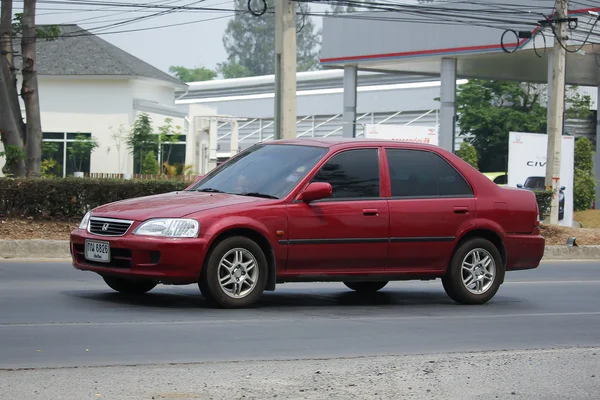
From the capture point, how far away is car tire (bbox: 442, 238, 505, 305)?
11.8 meters

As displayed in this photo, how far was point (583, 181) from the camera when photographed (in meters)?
37.2

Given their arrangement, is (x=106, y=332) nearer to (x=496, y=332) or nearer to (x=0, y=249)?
(x=496, y=332)

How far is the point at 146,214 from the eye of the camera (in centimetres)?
1021

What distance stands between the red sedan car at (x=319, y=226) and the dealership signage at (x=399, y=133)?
19.8 m

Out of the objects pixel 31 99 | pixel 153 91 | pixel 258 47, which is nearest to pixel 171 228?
pixel 31 99

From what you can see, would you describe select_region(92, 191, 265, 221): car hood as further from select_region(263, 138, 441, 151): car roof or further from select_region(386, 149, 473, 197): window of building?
select_region(386, 149, 473, 197): window of building

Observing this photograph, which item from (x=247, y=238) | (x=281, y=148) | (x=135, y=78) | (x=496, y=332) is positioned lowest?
(x=496, y=332)

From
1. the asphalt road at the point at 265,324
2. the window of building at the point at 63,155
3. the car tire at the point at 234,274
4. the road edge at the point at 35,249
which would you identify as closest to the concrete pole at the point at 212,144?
the window of building at the point at 63,155

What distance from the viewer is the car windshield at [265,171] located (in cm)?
1095

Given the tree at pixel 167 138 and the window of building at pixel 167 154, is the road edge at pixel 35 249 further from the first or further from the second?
the tree at pixel 167 138

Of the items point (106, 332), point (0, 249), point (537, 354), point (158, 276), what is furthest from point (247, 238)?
point (0, 249)

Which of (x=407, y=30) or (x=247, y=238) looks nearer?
(x=247, y=238)

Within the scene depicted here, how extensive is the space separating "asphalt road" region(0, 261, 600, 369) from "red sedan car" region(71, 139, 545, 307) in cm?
37

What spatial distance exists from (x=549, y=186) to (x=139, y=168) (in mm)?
24939
